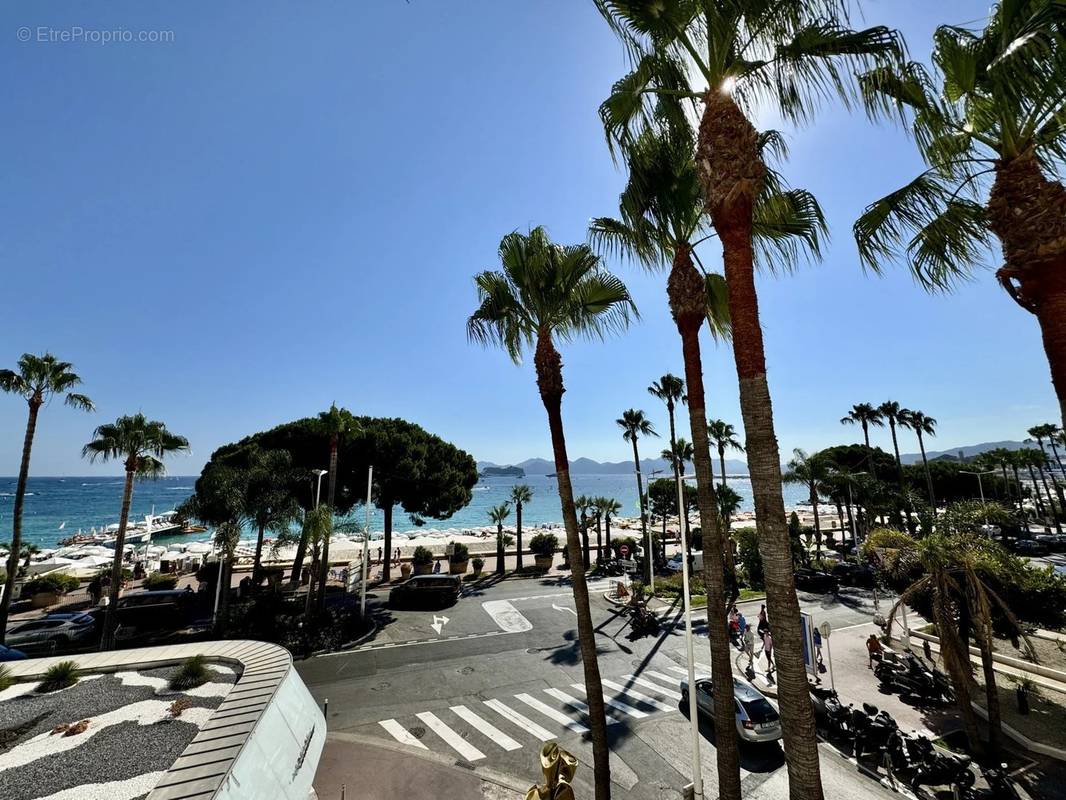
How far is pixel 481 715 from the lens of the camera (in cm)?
1427

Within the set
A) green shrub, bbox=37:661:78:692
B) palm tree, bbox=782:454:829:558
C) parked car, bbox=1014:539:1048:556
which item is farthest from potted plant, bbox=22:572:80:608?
parked car, bbox=1014:539:1048:556

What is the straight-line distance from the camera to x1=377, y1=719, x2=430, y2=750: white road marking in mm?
12593

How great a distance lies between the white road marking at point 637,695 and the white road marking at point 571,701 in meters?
1.48

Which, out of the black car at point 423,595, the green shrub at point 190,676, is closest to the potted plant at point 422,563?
the black car at point 423,595

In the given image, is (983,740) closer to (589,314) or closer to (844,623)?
(844,623)

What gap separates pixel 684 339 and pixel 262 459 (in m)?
24.7

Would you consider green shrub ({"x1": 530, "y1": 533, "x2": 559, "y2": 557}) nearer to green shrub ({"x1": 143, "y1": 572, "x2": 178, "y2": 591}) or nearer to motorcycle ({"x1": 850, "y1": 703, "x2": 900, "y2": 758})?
green shrub ({"x1": 143, "y1": 572, "x2": 178, "y2": 591})

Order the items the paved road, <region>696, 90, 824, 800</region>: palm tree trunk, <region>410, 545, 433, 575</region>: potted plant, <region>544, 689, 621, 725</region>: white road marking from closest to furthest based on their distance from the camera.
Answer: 1. <region>696, 90, 824, 800</region>: palm tree trunk
2. the paved road
3. <region>544, 689, 621, 725</region>: white road marking
4. <region>410, 545, 433, 575</region>: potted plant

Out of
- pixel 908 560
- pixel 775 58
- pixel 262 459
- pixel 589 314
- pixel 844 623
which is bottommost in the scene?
pixel 844 623

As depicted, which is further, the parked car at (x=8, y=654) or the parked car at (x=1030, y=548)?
the parked car at (x=1030, y=548)

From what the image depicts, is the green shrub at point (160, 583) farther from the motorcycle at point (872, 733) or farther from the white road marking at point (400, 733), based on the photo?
the motorcycle at point (872, 733)

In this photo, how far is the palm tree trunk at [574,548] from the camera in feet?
28.2

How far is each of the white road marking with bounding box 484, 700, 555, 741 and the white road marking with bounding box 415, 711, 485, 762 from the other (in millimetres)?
1707

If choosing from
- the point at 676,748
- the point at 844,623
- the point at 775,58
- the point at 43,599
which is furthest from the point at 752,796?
the point at 43,599
